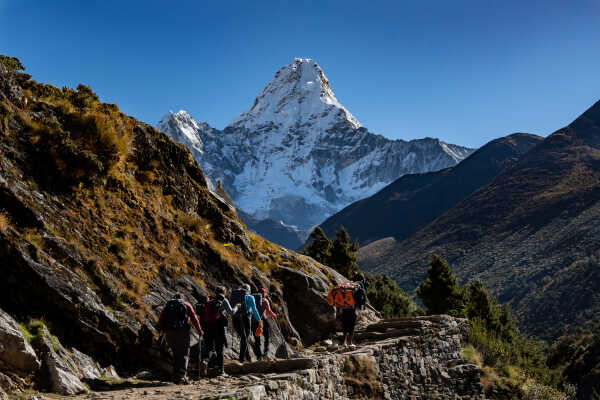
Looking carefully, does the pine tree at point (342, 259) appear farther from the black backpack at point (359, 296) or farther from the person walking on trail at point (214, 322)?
the person walking on trail at point (214, 322)

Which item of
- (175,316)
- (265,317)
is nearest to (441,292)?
(265,317)

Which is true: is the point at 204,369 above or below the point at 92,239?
below

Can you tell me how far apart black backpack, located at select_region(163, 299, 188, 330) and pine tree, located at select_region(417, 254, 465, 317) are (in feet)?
101

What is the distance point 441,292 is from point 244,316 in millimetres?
29253

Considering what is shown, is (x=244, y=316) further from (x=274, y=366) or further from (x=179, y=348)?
(x=179, y=348)

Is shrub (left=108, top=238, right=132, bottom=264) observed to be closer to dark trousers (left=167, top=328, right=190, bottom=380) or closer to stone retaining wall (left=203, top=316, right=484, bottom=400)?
dark trousers (left=167, top=328, right=190, bottom=380)

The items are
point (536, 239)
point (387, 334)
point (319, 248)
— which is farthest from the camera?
point (536, 239)

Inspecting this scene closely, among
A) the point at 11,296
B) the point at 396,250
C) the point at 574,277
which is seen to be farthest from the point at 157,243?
the point at 396,250

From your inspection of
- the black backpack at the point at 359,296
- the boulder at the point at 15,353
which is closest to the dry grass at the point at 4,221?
the boulder at the point at 15,353

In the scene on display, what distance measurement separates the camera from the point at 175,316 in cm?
905

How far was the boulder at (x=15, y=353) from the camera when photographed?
275 inches

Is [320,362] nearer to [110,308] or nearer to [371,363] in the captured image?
[371,363]

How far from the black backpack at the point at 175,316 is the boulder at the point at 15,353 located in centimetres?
232

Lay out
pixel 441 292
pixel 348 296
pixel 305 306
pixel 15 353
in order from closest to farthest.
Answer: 1. pixel 15 353
2. pixel 348 296
3. pixel 305 306
4. pixel 441 292
